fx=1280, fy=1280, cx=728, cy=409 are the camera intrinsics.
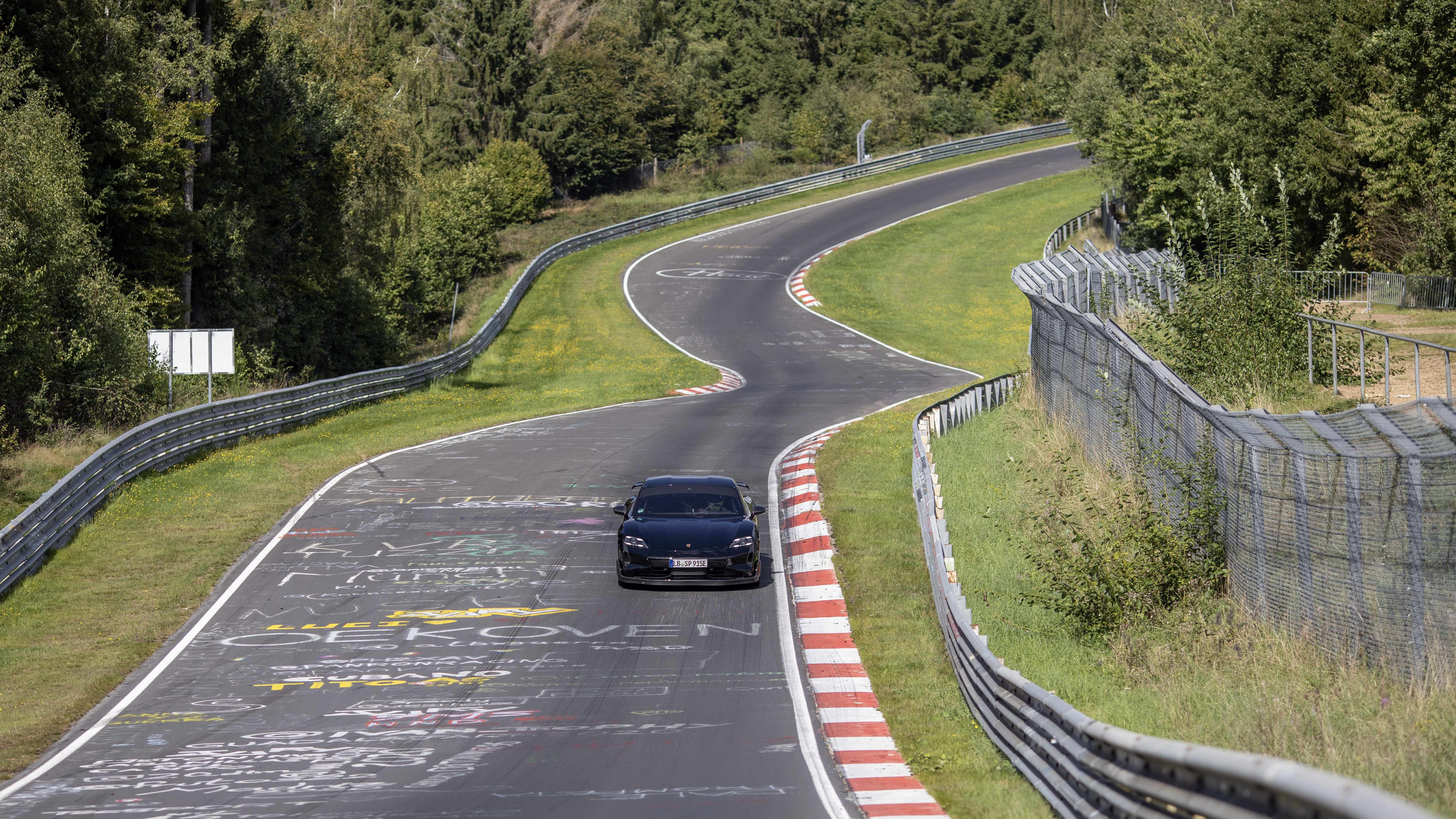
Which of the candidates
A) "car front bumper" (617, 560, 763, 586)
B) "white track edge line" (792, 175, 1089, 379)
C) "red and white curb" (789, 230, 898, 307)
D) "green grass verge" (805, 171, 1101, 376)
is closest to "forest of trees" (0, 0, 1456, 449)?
"green grass verge" (805, 171, 1101, 376)

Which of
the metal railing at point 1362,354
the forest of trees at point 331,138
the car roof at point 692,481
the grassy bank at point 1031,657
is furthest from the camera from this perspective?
the forest of trees at point 331,138

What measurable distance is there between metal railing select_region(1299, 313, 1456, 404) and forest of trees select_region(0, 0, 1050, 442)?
23.5m

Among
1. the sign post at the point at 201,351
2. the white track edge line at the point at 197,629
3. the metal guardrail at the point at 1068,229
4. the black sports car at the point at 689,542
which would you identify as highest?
the metal guardrail at the point at 1068,229

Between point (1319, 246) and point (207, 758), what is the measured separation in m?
40.3

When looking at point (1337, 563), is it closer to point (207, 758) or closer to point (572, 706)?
point (572, 706)

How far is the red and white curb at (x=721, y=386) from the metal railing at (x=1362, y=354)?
21073 mm

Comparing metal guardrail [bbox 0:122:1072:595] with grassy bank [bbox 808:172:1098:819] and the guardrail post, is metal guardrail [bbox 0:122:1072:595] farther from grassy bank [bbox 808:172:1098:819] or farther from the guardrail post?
the guardrail post

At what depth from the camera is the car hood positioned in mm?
17828

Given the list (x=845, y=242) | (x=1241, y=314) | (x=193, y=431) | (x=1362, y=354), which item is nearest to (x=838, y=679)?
(x=1362, y=354)

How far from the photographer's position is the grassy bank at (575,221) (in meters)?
27.5

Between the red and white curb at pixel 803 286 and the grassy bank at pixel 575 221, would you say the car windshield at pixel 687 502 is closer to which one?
the grassy bank at pixel 575 221

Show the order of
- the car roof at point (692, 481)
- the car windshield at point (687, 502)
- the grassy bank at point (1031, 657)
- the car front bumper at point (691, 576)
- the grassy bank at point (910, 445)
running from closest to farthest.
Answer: the grassy bank at point (1031, 657)
the grassy bank at point (910, 445)
the car front bumper at point (691, 576)
the car windshield at point (687, 502)
the car roof at point (692, 481)

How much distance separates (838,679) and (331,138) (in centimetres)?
3697

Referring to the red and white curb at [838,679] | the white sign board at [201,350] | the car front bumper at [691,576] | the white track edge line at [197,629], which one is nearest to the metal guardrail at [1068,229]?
the white track edge line at [197,629]
